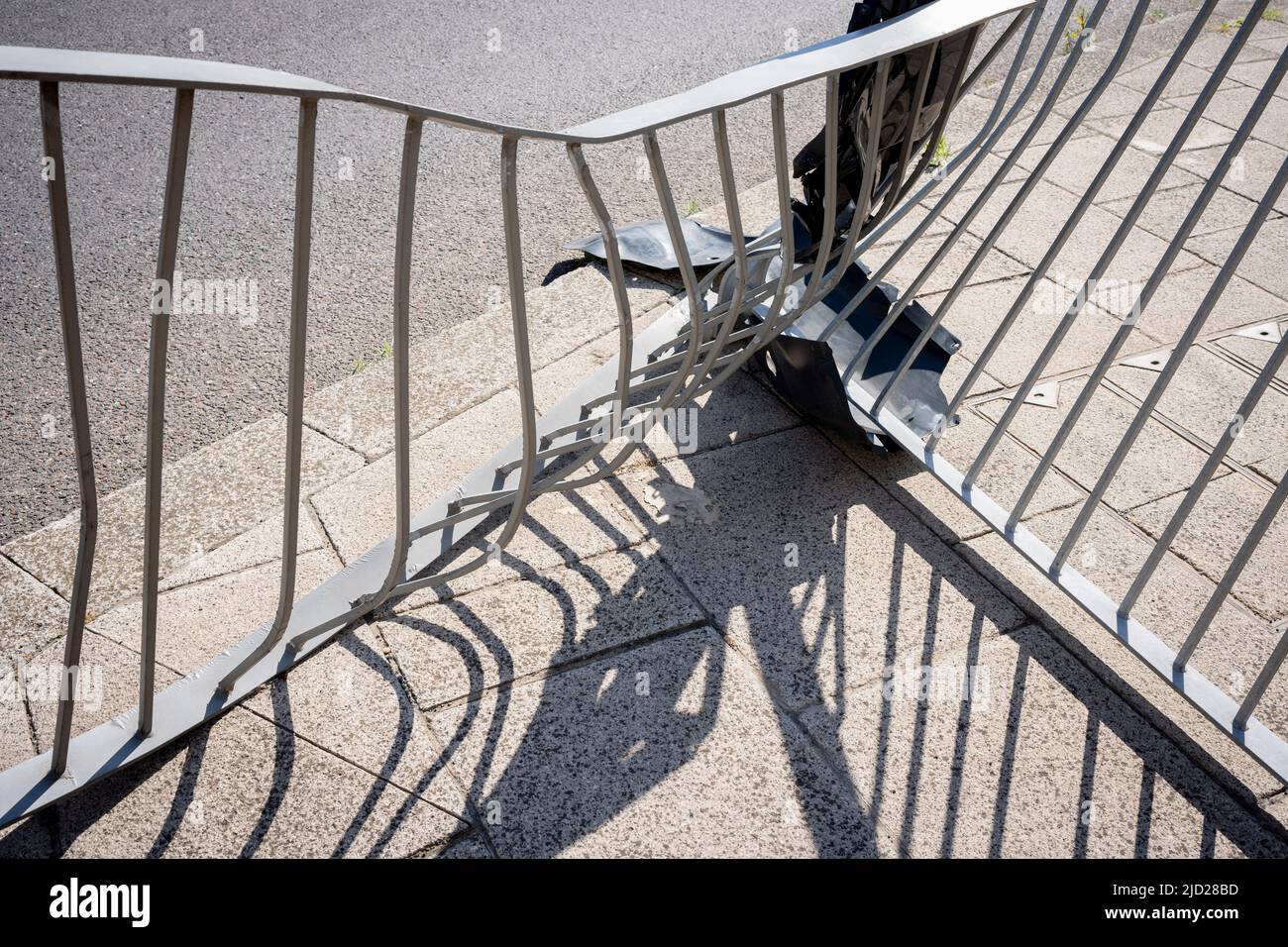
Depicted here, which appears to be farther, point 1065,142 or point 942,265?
point 942,265

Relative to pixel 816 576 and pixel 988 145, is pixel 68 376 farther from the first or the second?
pixel 988 145

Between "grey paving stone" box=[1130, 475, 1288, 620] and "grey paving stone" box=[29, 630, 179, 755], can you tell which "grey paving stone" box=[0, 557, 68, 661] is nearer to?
"grey paving stone" box=[29, 630, 179, 755]

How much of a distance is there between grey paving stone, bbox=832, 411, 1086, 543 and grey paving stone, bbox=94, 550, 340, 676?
161 cm

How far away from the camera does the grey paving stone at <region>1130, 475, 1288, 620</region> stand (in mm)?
2895

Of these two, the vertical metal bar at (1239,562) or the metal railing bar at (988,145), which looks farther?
the metal railing bar at (988,145)

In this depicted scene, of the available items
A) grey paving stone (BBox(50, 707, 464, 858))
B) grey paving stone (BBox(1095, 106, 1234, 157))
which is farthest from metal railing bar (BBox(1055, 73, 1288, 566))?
grey paving stone (BBox(1095, 106, 1234, 157))

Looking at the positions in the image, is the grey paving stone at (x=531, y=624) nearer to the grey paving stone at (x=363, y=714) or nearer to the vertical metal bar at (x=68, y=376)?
the grey paving stone at (x=363, y=714)

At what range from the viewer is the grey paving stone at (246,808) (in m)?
2.21

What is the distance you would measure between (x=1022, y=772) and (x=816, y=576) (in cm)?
72

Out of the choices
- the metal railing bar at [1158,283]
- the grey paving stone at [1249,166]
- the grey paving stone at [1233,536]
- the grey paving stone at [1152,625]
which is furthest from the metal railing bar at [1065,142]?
the grey paving stone at [1249,166]

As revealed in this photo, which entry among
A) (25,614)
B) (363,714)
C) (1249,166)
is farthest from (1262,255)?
(25,614)

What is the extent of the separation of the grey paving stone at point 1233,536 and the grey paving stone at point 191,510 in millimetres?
2377

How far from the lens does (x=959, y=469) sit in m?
3.32

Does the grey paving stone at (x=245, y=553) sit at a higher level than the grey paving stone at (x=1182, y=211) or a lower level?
lower
